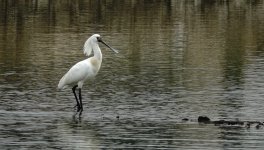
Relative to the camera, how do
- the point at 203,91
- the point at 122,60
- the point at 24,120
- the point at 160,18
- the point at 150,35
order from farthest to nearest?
the point at 160,18 → the point at 150,35 → the point at 122,60 → the point at 203,91 → the point at 24,120

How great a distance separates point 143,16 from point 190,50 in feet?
A: 57.8

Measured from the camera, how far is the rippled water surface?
17.1 m

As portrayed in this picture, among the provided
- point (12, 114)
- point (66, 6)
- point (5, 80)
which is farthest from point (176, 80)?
point (66, 6)

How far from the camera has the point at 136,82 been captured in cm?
2556

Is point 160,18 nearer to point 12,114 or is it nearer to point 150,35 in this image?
point 150,35

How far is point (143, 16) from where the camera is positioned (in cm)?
5228

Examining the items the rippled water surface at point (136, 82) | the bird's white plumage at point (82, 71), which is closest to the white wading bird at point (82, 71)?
the bird's white plumage at point (82, 71)

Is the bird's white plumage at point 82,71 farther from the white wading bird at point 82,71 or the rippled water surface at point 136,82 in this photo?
the rippled water surface at point 136,82

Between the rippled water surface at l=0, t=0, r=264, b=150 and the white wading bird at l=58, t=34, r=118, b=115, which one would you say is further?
the white wading bird at l=58, t=34, r=118, b=115

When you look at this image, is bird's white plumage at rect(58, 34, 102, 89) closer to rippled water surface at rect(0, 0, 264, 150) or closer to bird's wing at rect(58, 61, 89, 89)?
bird's wing at rect(58, 61, 89, 89)

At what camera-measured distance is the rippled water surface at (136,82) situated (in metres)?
17.1

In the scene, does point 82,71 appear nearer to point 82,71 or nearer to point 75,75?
point 82,71

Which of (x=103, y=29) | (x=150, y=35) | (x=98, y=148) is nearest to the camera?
A: (x=98, y=148)

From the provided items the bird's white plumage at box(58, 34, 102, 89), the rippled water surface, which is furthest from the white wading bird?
the rippled water surface
